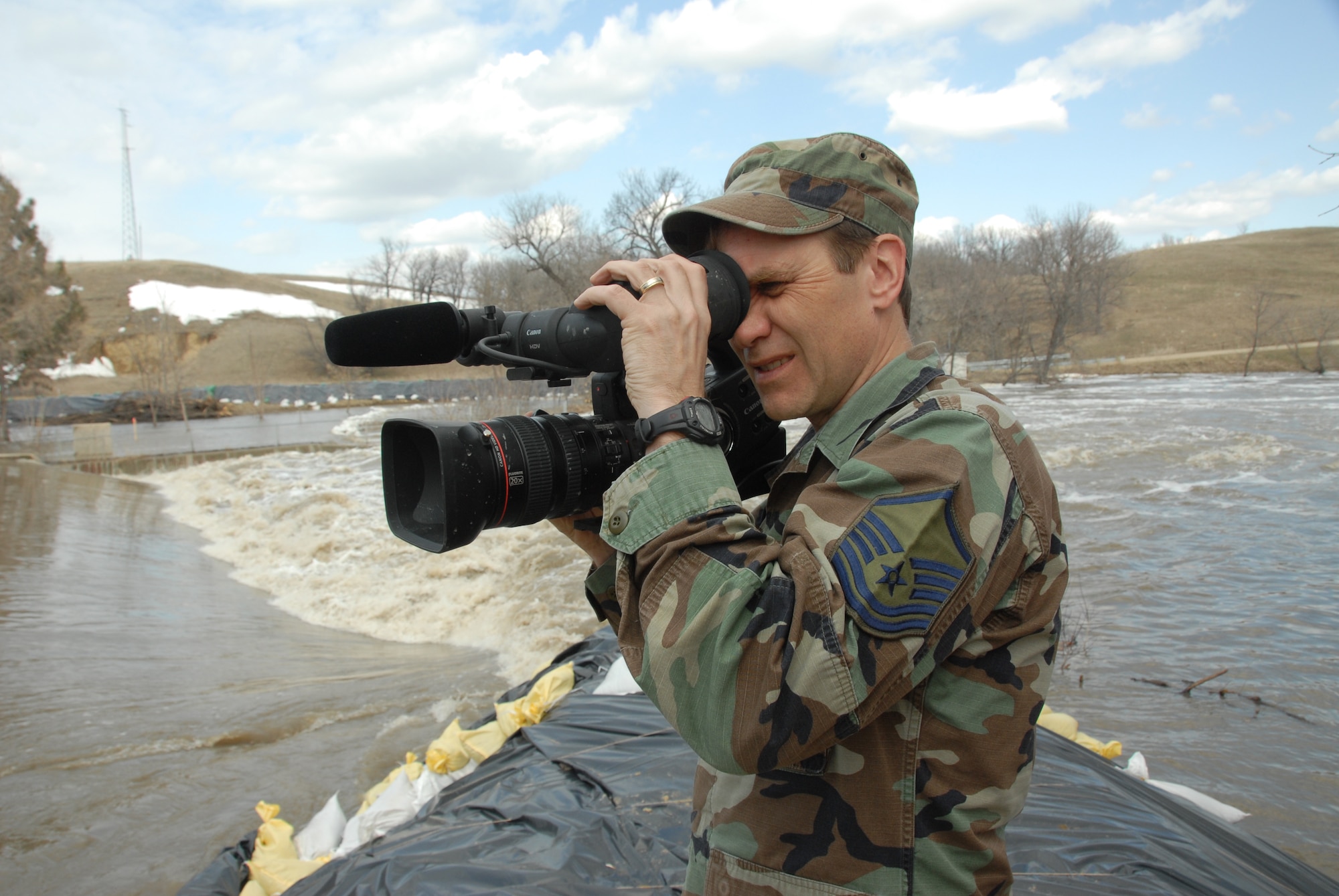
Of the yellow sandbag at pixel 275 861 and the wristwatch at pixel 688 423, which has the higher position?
the wristwatch at pixel 688 423

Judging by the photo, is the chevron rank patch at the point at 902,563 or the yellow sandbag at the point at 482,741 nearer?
the chevron rank patch at the point at 902,563

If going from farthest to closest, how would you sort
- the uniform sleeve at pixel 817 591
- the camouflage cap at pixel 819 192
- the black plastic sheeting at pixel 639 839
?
the black plastic sheeting at pixel 639 839 → the camouflage cap at pixel 819 192 → the uniform sleeve at pixel 817 591

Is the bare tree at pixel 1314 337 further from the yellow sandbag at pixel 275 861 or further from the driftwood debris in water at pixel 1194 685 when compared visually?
the yellow sandbag at pixel 275 861

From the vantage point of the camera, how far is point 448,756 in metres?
3.86

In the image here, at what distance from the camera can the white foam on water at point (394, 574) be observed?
26.5 feet

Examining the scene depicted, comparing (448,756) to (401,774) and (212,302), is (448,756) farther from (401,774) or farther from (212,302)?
(212,302)

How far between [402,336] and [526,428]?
35 centimetres

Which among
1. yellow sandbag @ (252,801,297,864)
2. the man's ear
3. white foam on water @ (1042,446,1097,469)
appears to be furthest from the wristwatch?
white foam on water @ (1042,446,1097,469)

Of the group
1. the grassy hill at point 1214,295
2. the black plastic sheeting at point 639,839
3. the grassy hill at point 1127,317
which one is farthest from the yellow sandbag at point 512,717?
the grassy hill at point 1214,295

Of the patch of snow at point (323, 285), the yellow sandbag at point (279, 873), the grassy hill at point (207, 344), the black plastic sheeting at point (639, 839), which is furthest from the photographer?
the patch of snow at point (323, 285)

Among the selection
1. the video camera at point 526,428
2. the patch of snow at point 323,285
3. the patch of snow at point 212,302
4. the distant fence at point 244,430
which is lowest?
the distant fence at point 244,430

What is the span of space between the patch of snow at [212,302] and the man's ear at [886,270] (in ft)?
210

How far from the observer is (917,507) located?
3.32ft

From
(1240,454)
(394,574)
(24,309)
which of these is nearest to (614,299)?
(394,574)
